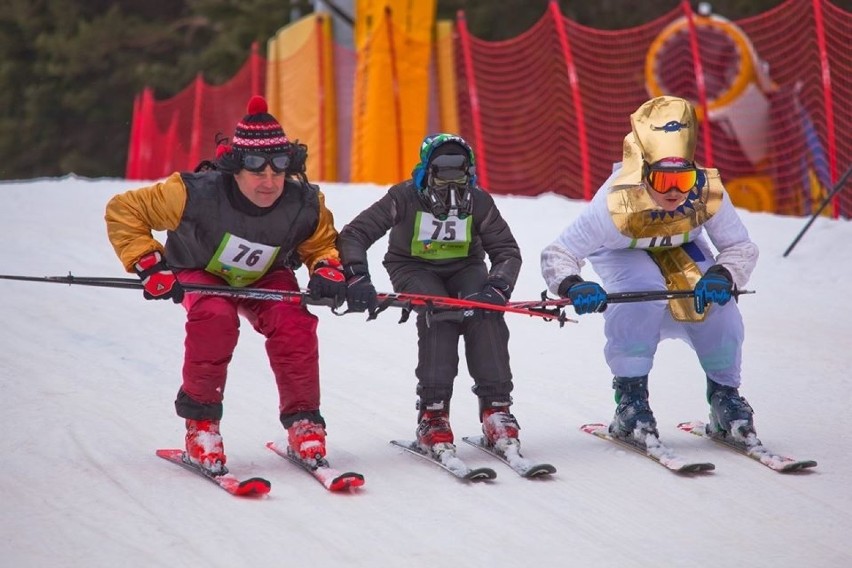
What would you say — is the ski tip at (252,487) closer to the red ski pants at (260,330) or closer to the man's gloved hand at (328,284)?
the red ski pants at (260,330)

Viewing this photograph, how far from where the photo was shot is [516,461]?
19.1ft

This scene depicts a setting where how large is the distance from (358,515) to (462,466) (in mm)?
708

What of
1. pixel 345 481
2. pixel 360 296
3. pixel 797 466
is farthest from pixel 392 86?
pixel 345 481

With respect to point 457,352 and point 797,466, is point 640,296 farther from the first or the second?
point 797,466

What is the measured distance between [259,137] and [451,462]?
155cm

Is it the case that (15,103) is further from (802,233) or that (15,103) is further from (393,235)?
(393,235)

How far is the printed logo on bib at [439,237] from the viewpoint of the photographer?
6121 mm

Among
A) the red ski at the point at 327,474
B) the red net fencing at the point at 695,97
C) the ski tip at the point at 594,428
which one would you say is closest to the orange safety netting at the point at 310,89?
the red net fencing at the point at 695,97

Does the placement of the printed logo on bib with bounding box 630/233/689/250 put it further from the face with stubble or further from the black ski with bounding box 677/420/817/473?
the face with stubble

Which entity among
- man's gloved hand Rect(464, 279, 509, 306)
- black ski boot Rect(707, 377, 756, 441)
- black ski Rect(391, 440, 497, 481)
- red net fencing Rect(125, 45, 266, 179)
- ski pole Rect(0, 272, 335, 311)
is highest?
red net fencing Rect(125, 45, 266, 179)

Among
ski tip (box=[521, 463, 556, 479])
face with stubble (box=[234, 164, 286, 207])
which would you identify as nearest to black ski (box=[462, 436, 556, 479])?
ski tip (box=[521, 463, 556, 479])

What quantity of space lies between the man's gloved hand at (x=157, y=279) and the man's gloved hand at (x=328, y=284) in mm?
548

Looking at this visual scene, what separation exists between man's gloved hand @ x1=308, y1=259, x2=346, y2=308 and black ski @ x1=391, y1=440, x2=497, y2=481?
0.77m

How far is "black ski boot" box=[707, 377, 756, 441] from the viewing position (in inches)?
245
